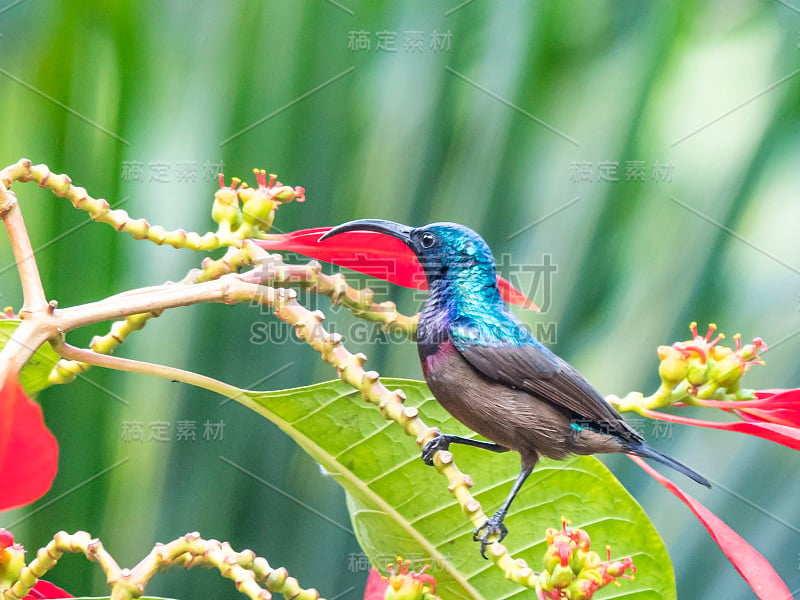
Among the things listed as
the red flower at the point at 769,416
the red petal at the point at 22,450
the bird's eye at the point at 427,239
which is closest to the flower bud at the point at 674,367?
the red flower at the point at 769,416

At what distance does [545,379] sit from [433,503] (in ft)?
0.32

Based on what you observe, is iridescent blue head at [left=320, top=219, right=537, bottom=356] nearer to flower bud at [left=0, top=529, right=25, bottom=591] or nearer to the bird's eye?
the bird's eye

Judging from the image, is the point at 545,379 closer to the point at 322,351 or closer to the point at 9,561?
the point at 322,351

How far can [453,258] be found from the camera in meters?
0.36

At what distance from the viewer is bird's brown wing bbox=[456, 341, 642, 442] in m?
0.34

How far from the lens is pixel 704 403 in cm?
33

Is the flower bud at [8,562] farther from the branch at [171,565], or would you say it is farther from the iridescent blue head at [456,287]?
the iridescent blue head at [456,287]

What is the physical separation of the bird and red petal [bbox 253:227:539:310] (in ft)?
0.05

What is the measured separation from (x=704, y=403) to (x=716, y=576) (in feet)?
0.98

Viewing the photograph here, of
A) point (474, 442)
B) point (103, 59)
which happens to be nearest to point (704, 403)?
point (474, 442)

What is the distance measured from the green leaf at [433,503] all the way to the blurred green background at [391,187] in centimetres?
14

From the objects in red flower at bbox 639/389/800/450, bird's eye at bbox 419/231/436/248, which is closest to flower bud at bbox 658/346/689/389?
red flower at bbox 639/389/800/450

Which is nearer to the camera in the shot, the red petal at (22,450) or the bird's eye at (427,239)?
the red petal at (22,450)

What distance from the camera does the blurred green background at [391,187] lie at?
52 centimetres
